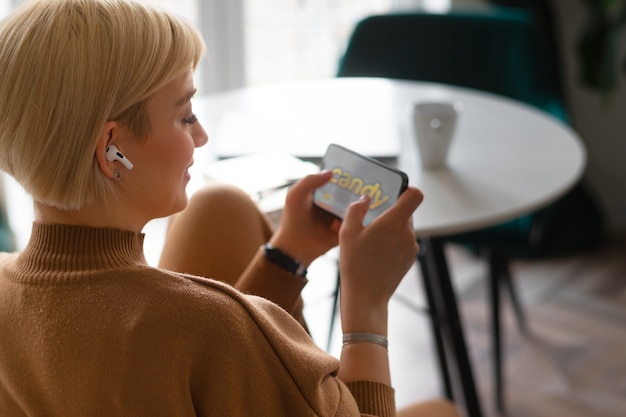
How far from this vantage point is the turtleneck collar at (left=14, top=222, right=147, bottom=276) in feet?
2.39

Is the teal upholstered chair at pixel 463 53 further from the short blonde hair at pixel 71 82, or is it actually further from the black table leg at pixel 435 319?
the short blonde hair at pixel 71 82

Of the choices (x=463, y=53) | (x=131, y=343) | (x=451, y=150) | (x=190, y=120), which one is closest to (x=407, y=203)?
(x=190, y=120)

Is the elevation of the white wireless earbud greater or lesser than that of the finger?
greater

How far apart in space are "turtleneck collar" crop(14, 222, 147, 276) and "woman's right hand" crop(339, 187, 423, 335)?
0.25 m

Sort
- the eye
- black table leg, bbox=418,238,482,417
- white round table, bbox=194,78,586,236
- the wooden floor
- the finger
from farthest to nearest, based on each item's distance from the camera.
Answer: the wooden floor < black table leg, bbox=418,238,482,417 < white round table, bbox=194,78,586,236 < the finger < the eye


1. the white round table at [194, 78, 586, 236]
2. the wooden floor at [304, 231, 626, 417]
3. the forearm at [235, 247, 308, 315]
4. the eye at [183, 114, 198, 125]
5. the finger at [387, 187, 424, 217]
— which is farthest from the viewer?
the wooden floor at [304, 231, 626, 417]

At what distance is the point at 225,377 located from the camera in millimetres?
703

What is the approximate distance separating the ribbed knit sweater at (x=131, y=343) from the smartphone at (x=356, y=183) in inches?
11.6

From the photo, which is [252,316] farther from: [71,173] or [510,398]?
[510,398]

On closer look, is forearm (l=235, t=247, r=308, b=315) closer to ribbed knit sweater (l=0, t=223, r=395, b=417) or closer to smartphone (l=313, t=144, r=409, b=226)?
smartphone (l=313, t=144, r=409, b=226)

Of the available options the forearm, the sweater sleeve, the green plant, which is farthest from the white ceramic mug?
the green plant

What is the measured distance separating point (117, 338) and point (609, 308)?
80.0 inches

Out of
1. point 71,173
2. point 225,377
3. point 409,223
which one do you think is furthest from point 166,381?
point 409,223

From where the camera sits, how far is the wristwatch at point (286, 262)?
3.49 ft
